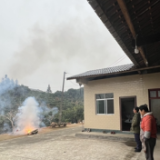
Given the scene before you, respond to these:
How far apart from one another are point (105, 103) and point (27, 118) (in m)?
9.13

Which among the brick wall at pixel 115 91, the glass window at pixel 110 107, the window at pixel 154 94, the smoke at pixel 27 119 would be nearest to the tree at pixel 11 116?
the smoke at pixel 27 119

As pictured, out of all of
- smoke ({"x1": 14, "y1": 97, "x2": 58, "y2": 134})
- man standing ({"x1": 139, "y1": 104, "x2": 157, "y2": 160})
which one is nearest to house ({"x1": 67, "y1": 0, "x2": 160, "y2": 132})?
man standing ({"x1": 139, "y1": 104, "x2": 157, "y2": 160})

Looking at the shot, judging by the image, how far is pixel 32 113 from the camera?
16.0 metres

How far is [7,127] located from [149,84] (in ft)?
42.6

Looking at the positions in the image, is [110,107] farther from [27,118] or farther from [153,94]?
[27,118]

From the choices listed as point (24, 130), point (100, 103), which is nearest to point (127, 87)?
point (100, 103)

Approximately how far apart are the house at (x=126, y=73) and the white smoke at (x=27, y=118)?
7346 mm

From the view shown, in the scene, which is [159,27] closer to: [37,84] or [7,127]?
[7,127]

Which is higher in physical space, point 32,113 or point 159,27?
point 159,27

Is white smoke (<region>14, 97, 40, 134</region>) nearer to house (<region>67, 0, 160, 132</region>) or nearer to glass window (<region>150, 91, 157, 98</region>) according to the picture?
house (<region>67, 0, 160, 132</region>)

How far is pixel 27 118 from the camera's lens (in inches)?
596

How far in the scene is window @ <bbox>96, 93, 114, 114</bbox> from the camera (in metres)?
8.96

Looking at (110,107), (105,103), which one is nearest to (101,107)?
(105,103)

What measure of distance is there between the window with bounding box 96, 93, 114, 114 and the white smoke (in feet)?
24.6
